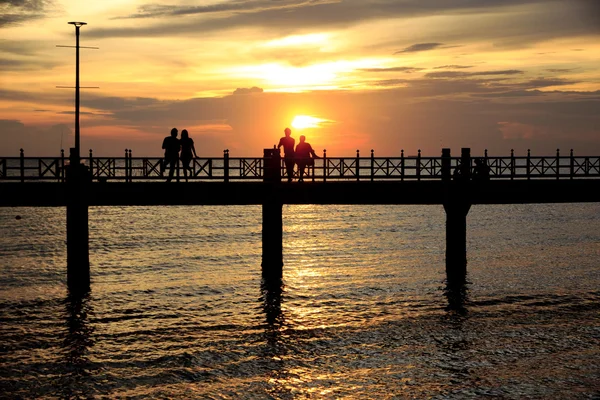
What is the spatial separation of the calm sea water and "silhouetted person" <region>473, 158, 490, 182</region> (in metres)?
4.23

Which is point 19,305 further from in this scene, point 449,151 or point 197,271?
point 449,151

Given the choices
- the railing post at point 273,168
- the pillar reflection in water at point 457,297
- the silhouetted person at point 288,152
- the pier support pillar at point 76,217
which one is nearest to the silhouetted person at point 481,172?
the pillar reflection in water at point 457,297

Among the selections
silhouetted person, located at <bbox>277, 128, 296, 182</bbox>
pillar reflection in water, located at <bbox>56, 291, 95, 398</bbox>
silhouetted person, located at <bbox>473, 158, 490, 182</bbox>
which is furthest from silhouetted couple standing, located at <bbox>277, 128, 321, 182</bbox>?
pillar reflection in water, located at <bbox>56, 291, 95, 398</bbox>

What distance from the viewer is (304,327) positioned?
20.4m

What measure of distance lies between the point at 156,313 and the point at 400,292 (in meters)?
9.15

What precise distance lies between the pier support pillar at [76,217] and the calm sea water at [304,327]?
129 cm

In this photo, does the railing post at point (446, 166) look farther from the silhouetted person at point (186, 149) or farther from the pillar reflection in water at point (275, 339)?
the silhouetted person at point (186, 149)

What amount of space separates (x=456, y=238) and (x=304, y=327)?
396 inches

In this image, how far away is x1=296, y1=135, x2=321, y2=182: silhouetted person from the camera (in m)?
27.8

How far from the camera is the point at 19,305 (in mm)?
24031

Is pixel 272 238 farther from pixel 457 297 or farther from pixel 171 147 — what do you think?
pixel 457 297

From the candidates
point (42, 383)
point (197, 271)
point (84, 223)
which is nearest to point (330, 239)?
point (197, 271)

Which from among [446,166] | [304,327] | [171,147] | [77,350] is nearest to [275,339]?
[304,327]

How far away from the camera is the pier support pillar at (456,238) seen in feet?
90.2
